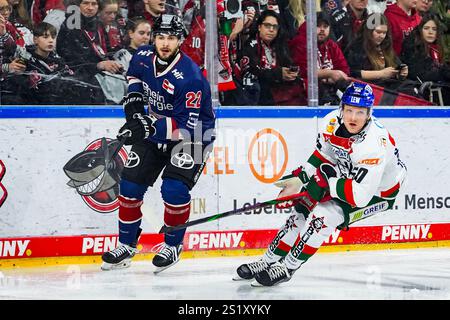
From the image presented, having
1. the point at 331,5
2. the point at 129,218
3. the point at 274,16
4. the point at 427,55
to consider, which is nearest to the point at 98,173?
the point at 129,218

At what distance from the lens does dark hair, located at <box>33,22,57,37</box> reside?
21.4ft

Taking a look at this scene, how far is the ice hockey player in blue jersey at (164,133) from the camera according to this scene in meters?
6.19

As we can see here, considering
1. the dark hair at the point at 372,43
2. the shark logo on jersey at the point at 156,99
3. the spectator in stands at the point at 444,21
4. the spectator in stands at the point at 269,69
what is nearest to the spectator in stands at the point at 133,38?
the shark logo on jersey at the point at 156,99

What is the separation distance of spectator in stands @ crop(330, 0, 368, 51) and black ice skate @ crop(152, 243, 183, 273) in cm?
193

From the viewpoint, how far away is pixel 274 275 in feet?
18.9

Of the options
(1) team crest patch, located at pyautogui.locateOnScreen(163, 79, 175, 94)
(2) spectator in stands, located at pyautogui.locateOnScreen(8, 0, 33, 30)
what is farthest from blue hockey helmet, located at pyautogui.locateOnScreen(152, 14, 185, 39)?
(2) spectator in stands, located at pyautogui.locateOnScreen(8, 0, 33, 30)

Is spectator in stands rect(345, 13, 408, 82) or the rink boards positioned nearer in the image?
the rink boards

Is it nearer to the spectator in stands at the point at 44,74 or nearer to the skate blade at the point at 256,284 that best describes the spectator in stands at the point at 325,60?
the spectator in stands at the point at 44,74

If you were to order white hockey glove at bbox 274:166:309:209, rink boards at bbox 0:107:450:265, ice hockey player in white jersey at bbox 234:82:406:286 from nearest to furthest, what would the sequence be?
ice hockey player in white jersey at bbox 234:82:406:286, white hockey glove at bbox 274:166:309:209, rink boards at bbox 0:107:450:265

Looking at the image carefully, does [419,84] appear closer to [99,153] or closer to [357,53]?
[357,53]

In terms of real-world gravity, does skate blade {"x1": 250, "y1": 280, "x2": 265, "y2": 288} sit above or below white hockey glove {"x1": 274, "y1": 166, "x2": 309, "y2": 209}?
below

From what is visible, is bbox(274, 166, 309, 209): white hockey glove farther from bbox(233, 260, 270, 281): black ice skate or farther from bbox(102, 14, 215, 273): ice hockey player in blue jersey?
bbox(102, 14, 215, 273): ice hockey player in blue jersey

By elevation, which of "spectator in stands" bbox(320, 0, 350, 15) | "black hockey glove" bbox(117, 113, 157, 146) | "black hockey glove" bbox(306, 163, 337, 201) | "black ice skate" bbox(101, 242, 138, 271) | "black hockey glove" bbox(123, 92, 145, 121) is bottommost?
"black ice skate" bbox(101, 242, 138, 271)
